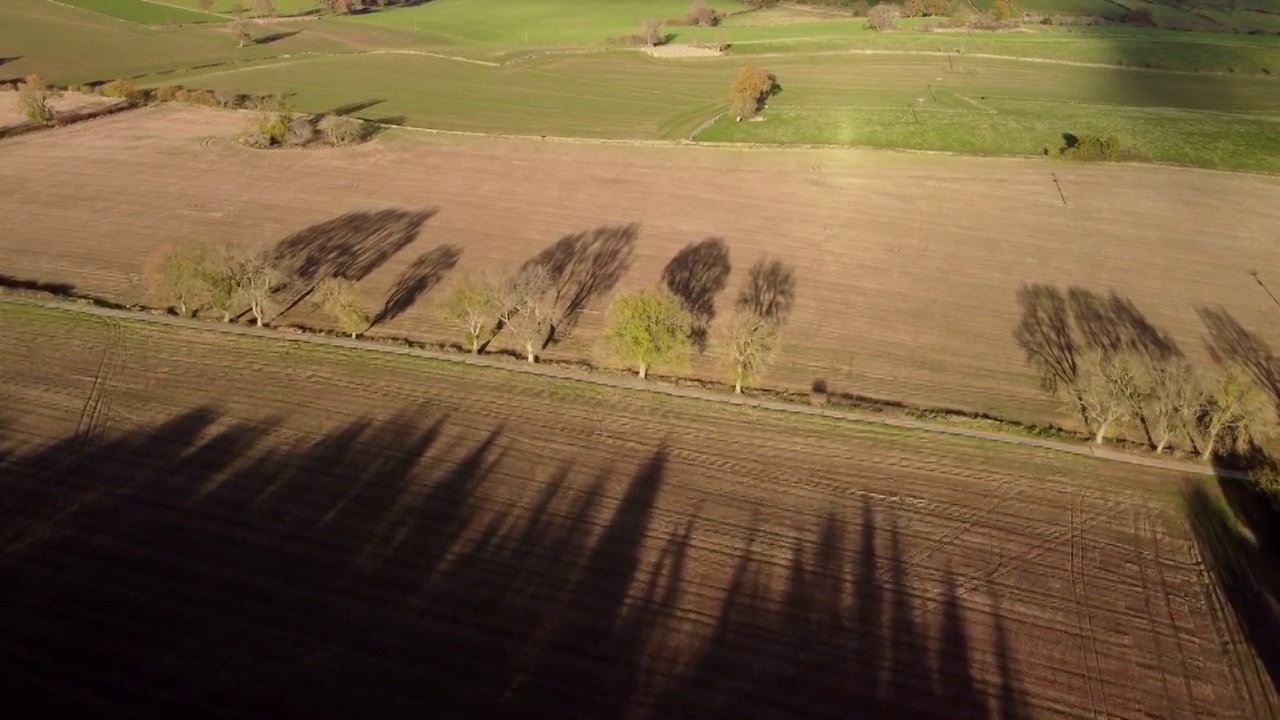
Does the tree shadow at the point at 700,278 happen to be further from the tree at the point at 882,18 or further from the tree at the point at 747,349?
the tree at the point at 882,18

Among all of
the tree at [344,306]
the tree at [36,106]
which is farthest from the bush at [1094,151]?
the tree at [36,106]

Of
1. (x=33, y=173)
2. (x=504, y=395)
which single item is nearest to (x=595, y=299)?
(x=504, y=395)

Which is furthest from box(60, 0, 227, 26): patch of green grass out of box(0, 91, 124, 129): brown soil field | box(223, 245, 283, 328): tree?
box(223, 245, 283, 328): tree

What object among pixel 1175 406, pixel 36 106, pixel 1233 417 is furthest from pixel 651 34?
pixel 1233 417

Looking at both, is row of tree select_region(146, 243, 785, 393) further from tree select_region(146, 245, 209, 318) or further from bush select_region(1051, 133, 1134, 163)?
bush select_region(1051, 133, 1134, 163)

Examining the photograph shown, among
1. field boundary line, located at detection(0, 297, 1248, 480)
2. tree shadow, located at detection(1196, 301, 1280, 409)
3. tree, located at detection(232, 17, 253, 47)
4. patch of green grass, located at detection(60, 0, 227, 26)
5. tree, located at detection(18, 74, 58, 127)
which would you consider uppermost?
patch of green grass, located at detection(60, 0, 227, 26)

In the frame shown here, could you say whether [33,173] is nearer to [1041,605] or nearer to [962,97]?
[1041,605]

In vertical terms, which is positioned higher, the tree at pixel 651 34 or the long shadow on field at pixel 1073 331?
the tree at pixel 651 34
